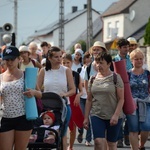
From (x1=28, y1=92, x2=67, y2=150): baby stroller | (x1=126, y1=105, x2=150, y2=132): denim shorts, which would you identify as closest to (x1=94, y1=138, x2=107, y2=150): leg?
(x1=28, y1=92, x2=67, y2=150): baby stroller

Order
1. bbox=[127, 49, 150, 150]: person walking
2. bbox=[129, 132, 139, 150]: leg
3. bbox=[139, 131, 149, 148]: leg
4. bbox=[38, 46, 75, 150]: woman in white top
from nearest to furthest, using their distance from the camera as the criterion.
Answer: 1. bbox=[38, 46, 75, 150]: woman in white top
2. bbox=[129, 132, 139, 150]: leg
3. bbox=[127, 49, 150, 150]: person walking
4. bbox=[139, 131, 149, 148]: leg

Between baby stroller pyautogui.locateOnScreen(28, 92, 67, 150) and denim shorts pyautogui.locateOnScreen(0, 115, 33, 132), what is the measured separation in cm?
128

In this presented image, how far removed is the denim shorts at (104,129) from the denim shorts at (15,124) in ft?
4.22

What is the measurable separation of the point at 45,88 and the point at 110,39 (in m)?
72.1

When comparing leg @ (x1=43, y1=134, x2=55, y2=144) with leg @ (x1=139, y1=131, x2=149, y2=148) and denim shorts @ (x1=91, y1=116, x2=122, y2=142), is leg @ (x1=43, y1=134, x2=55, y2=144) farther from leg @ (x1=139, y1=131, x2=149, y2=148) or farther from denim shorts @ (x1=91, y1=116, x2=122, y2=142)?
leg @ (x1=139, y1=131, x2=149, y2=148)

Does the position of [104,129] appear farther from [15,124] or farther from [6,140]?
[6,140]

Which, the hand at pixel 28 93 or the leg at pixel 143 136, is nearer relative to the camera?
the hand at pixel 28 93

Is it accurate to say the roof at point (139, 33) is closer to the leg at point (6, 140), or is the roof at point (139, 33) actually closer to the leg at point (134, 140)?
the leg at point (134, 140)

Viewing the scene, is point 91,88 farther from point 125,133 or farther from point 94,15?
point 94,15

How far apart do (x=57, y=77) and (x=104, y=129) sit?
154 cm

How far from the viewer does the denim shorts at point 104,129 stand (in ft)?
31.6

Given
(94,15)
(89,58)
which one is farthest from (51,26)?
(89,58)

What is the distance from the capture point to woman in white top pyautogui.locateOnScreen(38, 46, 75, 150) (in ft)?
35.6

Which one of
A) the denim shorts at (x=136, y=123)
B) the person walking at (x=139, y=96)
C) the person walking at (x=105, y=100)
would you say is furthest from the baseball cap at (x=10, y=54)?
the denim shorts at (x=136, y=123)
